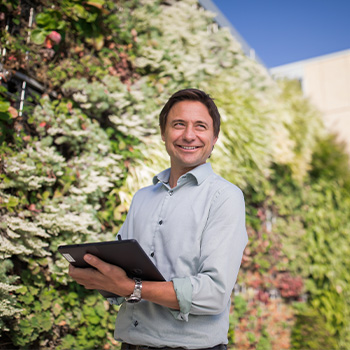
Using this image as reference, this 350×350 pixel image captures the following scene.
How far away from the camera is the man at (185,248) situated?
→ 1.23m

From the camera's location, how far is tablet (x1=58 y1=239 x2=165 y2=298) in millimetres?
1161

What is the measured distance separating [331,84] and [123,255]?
1171 centimetres

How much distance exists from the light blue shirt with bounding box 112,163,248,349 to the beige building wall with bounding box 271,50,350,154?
32.8 feet

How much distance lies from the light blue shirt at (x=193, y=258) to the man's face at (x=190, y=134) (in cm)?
6

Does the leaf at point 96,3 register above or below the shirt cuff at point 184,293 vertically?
above

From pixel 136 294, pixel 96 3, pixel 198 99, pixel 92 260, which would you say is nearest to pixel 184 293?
pixel 136 294

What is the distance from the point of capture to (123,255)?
1201mm

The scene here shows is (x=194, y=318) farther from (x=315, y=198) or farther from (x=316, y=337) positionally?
(x=315, y=198)

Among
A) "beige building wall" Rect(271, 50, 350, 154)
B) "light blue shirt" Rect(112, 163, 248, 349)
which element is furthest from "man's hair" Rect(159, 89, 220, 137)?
"beige building wall" Rect(271, 50, 350, 154)

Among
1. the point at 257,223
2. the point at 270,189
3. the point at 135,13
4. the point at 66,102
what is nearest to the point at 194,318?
the point at 66,102

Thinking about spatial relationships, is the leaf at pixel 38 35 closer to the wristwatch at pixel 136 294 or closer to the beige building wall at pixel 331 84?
the wristwatch at pixel 136 294

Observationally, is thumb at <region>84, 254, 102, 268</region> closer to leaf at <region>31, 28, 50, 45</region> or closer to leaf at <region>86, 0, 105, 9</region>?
leaf at <region>31, 28, 50, 45</region>

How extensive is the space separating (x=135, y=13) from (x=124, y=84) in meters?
0.85

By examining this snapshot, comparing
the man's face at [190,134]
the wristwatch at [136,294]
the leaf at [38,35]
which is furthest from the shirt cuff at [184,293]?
the leaf at [38,35]
